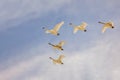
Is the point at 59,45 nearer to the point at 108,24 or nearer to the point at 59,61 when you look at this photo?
the point at 59,61

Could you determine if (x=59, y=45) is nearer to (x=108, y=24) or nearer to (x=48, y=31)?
(x=48, y=31)

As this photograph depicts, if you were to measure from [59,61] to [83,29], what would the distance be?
50.4 feet

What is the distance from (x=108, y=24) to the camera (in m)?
108

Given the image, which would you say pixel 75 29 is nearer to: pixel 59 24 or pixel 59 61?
pixel 59 24

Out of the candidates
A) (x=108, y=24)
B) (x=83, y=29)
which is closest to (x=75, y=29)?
(x=83, y=29)

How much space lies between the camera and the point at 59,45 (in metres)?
107

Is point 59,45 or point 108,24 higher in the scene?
point 108,24

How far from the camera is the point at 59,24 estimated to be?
108 m

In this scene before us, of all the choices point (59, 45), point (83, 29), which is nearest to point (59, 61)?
point (59, 45)

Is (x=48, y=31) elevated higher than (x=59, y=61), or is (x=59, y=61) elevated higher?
(x=48, y=31)

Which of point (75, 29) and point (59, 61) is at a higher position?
point (75, 29)

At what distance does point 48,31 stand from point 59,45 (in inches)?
244

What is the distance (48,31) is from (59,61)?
12.7 metres

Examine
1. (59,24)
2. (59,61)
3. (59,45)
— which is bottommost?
(59,61)
